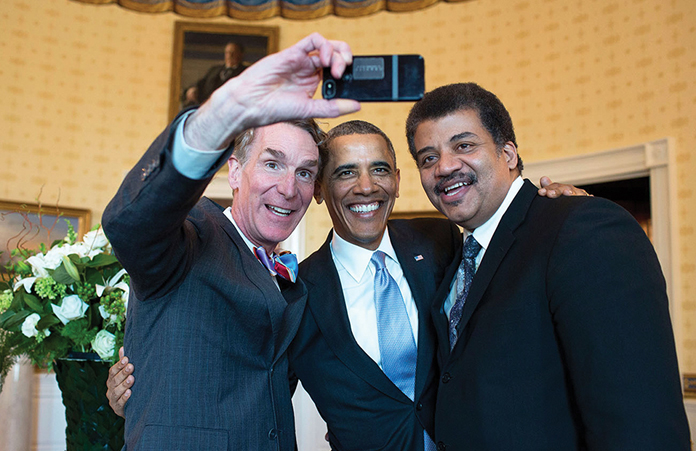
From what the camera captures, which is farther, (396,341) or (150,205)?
(396,341)

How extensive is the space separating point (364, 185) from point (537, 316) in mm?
1237

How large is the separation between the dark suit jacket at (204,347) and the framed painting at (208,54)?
6.32m

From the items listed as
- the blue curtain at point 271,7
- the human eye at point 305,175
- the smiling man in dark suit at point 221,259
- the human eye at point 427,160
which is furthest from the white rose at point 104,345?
the blue curtain at point 271,7

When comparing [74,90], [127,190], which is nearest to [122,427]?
[127,190]

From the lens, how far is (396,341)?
2.56m

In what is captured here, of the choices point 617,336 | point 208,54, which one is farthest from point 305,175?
point 208,54

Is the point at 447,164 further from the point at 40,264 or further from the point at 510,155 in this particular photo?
the point at 40,264

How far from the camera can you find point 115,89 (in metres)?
7.84

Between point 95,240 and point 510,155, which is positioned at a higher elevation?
point 510,155

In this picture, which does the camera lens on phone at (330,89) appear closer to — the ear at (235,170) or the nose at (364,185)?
the ear at (235,170)

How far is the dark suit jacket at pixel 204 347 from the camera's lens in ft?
5.73

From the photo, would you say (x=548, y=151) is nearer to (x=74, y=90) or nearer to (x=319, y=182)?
(x=319, y=182)

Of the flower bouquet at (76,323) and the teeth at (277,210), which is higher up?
the teeth at (277,210)

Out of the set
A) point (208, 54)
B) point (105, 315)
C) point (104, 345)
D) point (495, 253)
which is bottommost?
point (104, 345)
